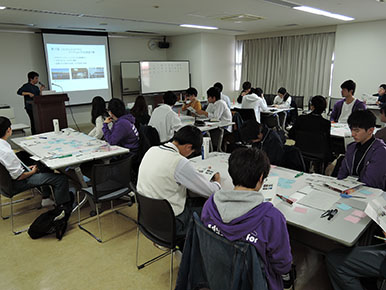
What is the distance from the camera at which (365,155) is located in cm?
234

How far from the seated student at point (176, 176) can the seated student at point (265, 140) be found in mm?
907

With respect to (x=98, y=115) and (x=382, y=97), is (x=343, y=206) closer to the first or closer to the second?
(x=98, y=115)

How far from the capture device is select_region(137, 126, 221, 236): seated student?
2.04m

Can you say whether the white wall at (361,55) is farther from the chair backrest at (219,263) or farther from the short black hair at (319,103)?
the chair backrest at (219,263)

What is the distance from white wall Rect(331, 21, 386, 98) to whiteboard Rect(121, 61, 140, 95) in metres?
5.73

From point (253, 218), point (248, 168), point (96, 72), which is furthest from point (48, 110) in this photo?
point (253, 218)

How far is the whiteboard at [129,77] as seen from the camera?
882cm

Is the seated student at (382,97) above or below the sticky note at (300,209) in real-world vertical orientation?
above

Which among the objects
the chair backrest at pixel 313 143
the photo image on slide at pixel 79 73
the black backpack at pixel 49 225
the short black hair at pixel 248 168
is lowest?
the black backpack at pixel 49 225

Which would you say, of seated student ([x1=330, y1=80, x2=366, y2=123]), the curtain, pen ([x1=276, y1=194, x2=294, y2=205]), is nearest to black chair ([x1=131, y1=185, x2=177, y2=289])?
pen ([x1=276, y1=194, x2=294, y2=205])

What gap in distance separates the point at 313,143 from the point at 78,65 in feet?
21.6

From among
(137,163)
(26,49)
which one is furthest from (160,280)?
(26,49)

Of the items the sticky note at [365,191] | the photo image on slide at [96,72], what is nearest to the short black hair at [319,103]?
the sticky note at [365,191]

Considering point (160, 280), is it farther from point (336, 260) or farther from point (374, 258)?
point (374, 258)
